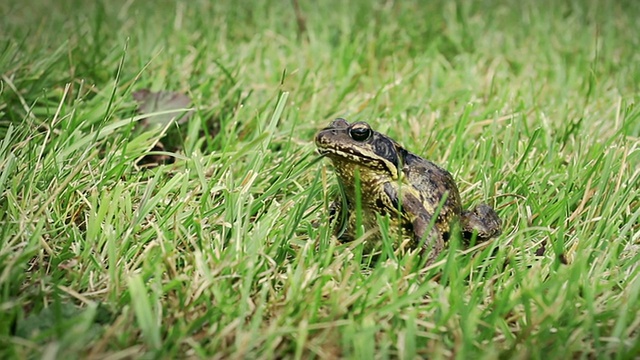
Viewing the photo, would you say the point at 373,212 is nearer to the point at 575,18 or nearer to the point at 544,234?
the point at 544,234

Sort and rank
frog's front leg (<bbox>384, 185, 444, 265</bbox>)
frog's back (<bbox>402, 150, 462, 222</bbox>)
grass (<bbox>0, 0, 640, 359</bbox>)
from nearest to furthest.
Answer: grass (<bbox>0, 0, 640, 359</bbox>)
frog's front leg (<bbox>384, 185, 444, 265</bbox>)
frog's back (<bbox>402, 150, 462, 222</bbox>)

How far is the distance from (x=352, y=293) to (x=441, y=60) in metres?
3.29

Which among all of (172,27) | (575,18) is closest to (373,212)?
(172,27)

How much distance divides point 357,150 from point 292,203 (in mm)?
401

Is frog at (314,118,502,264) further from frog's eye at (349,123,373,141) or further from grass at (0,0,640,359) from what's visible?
grass at (0,0,640,359)

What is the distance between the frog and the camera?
281 centimetres

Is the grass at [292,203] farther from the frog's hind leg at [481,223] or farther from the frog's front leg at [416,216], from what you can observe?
the frog's front leg at [416,216]

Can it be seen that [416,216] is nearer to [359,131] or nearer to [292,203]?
[359,131]

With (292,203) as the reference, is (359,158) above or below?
above

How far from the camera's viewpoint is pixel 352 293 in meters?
2.31

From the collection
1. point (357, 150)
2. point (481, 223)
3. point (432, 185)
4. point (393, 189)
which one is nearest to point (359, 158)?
point (357, 150)

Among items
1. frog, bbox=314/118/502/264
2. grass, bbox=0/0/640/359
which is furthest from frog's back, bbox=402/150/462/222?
grass, bbox=0/0/640/359

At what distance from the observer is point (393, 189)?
2.88 metres

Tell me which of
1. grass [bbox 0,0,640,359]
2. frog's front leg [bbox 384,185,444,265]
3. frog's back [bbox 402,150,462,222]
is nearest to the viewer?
grass [bbox 0,0,640,359]
